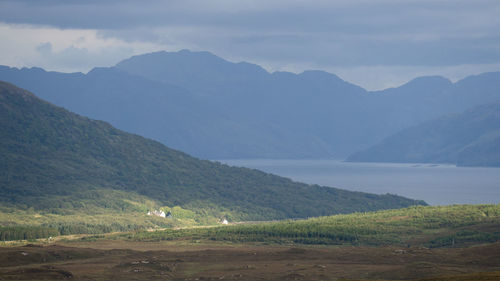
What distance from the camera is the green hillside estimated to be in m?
163

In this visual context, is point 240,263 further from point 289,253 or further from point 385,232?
point 385,232

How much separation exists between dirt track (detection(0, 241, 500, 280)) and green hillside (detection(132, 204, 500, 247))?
80.2 ft

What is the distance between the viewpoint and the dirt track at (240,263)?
11075 cm

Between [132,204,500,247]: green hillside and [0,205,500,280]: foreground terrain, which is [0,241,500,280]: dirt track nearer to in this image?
[0,205,500,280]: foreground terrain

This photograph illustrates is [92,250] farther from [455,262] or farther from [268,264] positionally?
[455,262]

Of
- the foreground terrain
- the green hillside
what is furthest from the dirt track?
the green hillside

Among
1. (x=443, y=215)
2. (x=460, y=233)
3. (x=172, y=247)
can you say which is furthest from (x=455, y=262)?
(x=443, y=215)

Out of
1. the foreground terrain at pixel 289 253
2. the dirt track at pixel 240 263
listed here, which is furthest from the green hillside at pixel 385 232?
the dirt track at pixel 240 263

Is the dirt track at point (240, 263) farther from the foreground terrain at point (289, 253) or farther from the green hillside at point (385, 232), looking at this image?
the green hillside at point (385, 232)

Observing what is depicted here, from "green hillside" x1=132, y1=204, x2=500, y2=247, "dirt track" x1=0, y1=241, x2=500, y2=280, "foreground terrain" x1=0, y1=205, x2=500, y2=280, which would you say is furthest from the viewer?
"green hillside" x1=132, y1=204, x2=500, y2=247

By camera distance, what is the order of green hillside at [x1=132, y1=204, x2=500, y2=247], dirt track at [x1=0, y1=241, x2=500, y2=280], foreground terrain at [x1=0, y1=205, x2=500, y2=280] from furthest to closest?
Answer: green hillside at [x1=132, y1=204, x2=500, y2=247]
foreground terrain at [x1=0, y1=205, x2=500, y2=280]
dirt track at [x1=0, y1=241, x2=500, y2=280]

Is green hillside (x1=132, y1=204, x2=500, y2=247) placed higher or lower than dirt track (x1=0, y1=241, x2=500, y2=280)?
higher

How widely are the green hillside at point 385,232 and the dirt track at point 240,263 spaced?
24.4m

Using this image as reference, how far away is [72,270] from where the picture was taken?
118 metres
